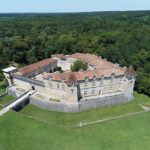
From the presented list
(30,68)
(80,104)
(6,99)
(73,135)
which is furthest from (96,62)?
(73,135)

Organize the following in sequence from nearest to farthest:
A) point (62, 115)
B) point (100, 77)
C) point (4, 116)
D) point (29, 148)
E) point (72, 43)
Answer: point (29, 148) → point (4, 116) → point (62, 115) → point (100, 77) → point (72, 43)

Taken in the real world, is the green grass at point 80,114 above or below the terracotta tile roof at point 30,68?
below

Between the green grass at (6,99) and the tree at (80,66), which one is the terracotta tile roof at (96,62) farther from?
the green grass at (6,99)

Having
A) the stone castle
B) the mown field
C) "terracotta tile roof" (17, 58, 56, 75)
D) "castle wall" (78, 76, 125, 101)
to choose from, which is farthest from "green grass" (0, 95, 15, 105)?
"castle wall" (78, 76, 125, 101)

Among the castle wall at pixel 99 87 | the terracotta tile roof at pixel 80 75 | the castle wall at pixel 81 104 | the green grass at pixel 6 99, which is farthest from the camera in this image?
the green grass at pixel 6 99

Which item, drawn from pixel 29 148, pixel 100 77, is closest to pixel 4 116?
pixel 29 148

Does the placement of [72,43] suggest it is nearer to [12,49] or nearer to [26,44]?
[26,44]

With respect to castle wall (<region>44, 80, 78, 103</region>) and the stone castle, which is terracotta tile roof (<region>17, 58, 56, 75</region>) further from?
castle wall (<region>44, 80, 78, 103</region>)

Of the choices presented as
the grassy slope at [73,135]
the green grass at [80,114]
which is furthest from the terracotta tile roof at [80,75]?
the grassy slope at [73,135]
